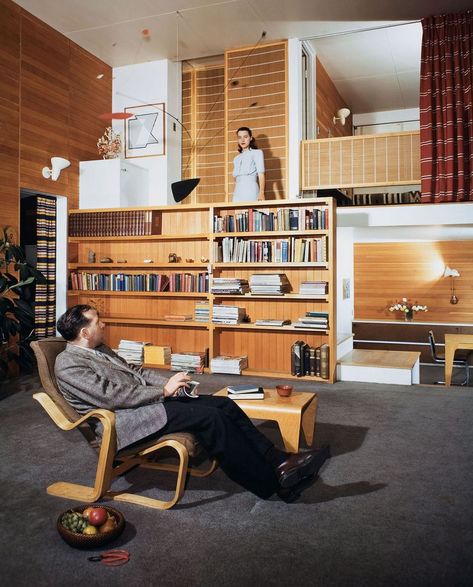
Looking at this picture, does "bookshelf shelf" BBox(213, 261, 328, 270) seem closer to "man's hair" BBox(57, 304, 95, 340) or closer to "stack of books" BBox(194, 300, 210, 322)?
"stack of books" BBox(194, 300, 210, 322)

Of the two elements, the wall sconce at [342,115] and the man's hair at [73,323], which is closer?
the man's hair at [73,323]

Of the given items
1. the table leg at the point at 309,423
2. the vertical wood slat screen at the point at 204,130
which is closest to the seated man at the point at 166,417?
the table leg at the point at 309,423

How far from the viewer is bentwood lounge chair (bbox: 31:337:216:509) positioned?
103 inches

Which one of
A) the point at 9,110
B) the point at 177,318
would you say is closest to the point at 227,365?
the point at 177,318

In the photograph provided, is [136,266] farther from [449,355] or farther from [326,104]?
[326,104]

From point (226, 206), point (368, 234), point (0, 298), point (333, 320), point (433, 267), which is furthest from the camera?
point (433, 267)

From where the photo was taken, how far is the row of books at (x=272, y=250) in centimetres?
581

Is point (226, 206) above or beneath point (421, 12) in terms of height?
beneath

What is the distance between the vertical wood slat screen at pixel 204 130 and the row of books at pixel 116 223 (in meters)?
1.58

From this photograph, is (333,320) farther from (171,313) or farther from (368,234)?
(368,234)

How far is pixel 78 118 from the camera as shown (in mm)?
6973

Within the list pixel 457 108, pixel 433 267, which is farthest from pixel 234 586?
pixel 433 267

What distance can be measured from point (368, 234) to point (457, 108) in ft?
9.80

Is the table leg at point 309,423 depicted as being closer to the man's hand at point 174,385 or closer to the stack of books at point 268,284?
the man's hand at point 174,385
